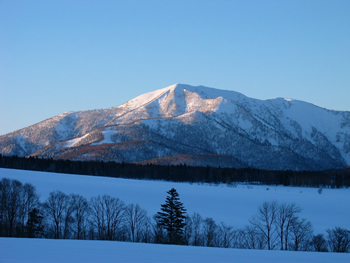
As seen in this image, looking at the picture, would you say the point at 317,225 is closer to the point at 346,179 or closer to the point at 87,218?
the point at 87,218

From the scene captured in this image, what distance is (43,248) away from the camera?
27484 mm

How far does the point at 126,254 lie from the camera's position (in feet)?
88.8

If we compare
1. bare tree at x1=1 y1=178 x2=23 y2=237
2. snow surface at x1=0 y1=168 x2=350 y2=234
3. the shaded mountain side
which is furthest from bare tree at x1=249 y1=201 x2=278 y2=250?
the shaded mountain side

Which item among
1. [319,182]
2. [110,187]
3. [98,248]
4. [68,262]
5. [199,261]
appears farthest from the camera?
[319,182]

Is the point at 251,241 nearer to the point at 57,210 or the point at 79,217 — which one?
the point at 79,217

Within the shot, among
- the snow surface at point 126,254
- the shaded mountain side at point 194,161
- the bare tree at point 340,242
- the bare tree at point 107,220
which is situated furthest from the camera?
the shaded mountain side at point 194,161

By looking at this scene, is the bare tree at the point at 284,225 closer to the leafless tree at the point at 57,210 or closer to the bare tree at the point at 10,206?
the leafless tree at the point at 57,210

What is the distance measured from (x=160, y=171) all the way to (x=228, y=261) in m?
115

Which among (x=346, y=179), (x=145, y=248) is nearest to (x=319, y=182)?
(x=346, y=179)

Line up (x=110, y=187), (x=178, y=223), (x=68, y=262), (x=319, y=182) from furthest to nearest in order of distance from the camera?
1. (x=319, y=182)
2. (x=110, y=187)
3. (x=178, y=223)
4. (x=68, y=262)

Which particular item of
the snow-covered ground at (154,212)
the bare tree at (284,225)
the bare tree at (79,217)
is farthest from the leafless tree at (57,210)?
the bare tree at (284,225)

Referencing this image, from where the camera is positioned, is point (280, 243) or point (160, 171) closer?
point (280, 243)

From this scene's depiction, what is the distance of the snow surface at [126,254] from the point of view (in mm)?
24594

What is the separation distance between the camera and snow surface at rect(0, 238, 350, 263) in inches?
968
